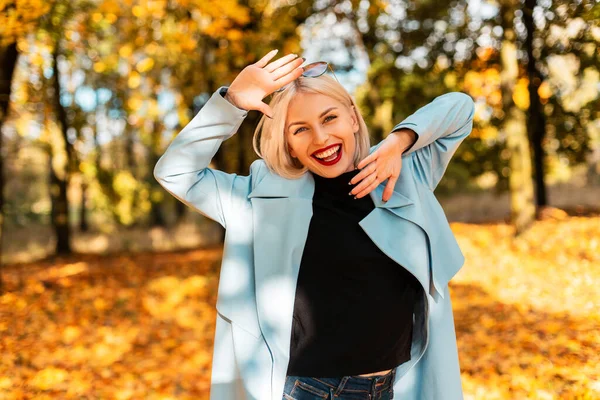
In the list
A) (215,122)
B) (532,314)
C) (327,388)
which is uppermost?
(215,122)

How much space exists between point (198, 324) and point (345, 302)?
606 cm

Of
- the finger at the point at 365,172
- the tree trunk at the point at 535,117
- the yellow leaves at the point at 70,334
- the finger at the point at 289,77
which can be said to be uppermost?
the tree trunk at the point at 535,117

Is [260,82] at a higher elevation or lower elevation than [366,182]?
higher

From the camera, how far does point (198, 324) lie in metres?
7.61

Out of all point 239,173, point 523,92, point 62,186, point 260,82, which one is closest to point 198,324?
point 239,173

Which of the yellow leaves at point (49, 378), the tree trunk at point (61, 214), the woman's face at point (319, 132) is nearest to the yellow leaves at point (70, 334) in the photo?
the yellow leaves at point (49, 378)

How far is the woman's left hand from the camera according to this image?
182 centimetres

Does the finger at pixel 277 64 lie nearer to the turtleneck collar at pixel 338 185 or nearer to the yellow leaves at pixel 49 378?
the turtleneck collar at pixel 338 185

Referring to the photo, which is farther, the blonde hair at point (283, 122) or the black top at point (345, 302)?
the blonde hair at point (283, 122)

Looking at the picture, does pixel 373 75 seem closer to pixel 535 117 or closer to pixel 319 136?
pixel 535 117

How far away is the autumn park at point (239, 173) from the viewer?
18.3 feet

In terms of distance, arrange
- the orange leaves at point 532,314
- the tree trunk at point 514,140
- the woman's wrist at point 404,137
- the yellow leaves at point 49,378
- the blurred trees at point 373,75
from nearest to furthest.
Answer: the woman's wrist at point 404,137 < the orange leaves at point 532,314 < the yellow leaves at point 49,378 < the blurred trees at point 373,75 < the tree trunk at point 514,140

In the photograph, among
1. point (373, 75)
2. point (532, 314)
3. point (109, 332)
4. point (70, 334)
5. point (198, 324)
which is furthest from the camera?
point (373, 75)

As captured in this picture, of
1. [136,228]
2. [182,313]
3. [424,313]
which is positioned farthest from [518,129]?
[136,228]
